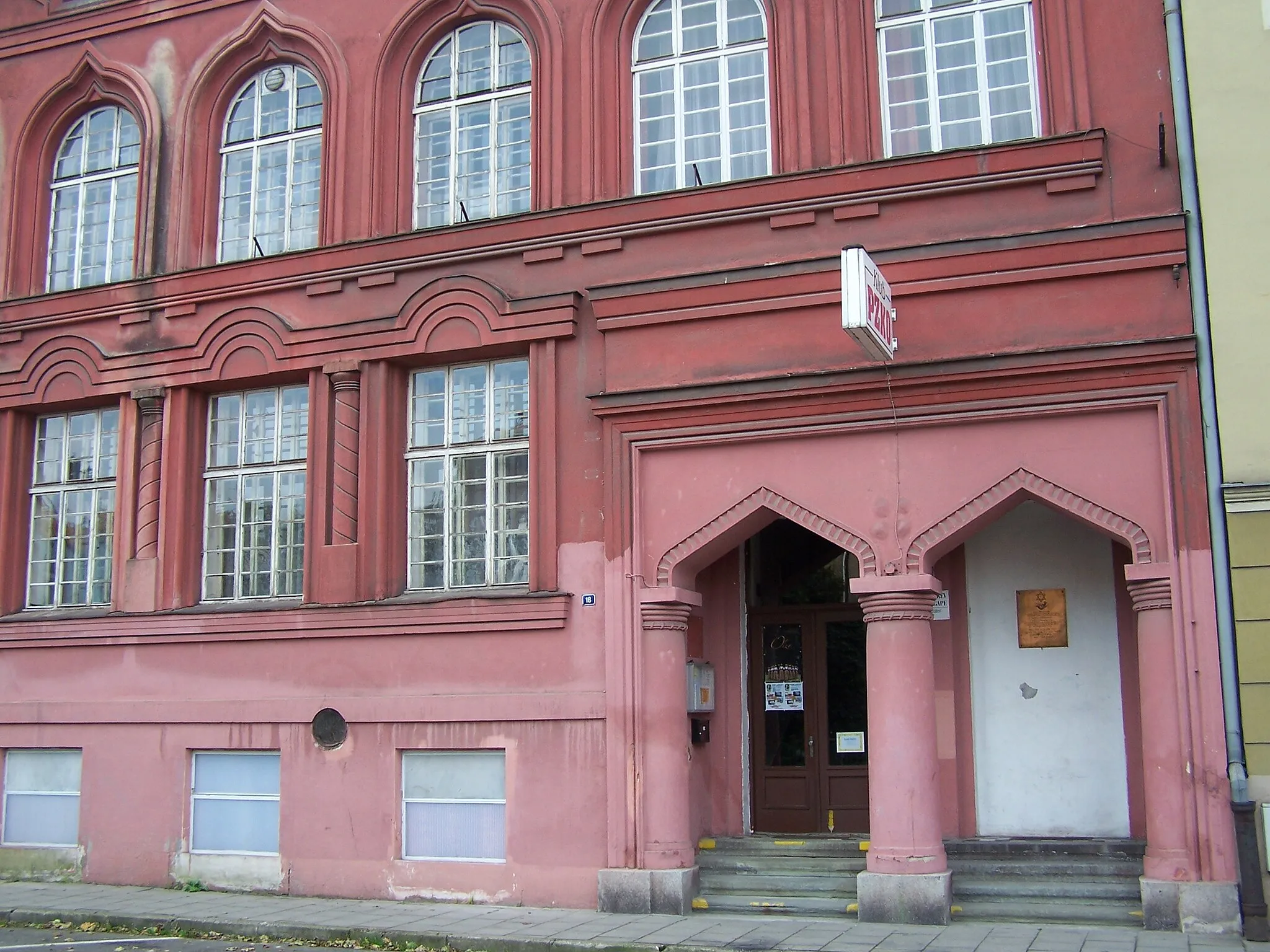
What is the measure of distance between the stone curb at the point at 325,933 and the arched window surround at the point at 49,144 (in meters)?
7.42

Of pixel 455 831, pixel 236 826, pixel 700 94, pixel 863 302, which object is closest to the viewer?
pixel 863 302

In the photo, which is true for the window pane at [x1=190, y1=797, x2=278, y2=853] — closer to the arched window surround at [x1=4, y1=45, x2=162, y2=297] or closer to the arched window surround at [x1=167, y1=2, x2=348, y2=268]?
the arched window surround at [x1=167, y1=2, x2=348, y2=268]

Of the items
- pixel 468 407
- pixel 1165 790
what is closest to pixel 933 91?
pixel 468 407

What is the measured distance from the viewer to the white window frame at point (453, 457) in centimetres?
1355

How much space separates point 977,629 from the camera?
41.2ft

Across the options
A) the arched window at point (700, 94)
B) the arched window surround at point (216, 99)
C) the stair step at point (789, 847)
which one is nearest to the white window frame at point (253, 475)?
the arched window surround at point (216, 99)

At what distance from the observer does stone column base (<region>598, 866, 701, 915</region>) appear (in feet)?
38.7

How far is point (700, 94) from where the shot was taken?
13438 millimetres

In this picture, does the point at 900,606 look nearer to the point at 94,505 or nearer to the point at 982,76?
the point at 982,76

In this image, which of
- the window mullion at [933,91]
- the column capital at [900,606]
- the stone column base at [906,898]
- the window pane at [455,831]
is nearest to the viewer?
the stone column base at [906,898]

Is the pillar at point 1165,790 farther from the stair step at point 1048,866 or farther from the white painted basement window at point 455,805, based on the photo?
the white painted basement window at point 455,805

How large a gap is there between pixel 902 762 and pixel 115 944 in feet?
22.1

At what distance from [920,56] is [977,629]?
5316 mm

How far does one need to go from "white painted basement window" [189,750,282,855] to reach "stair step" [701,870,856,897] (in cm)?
451
